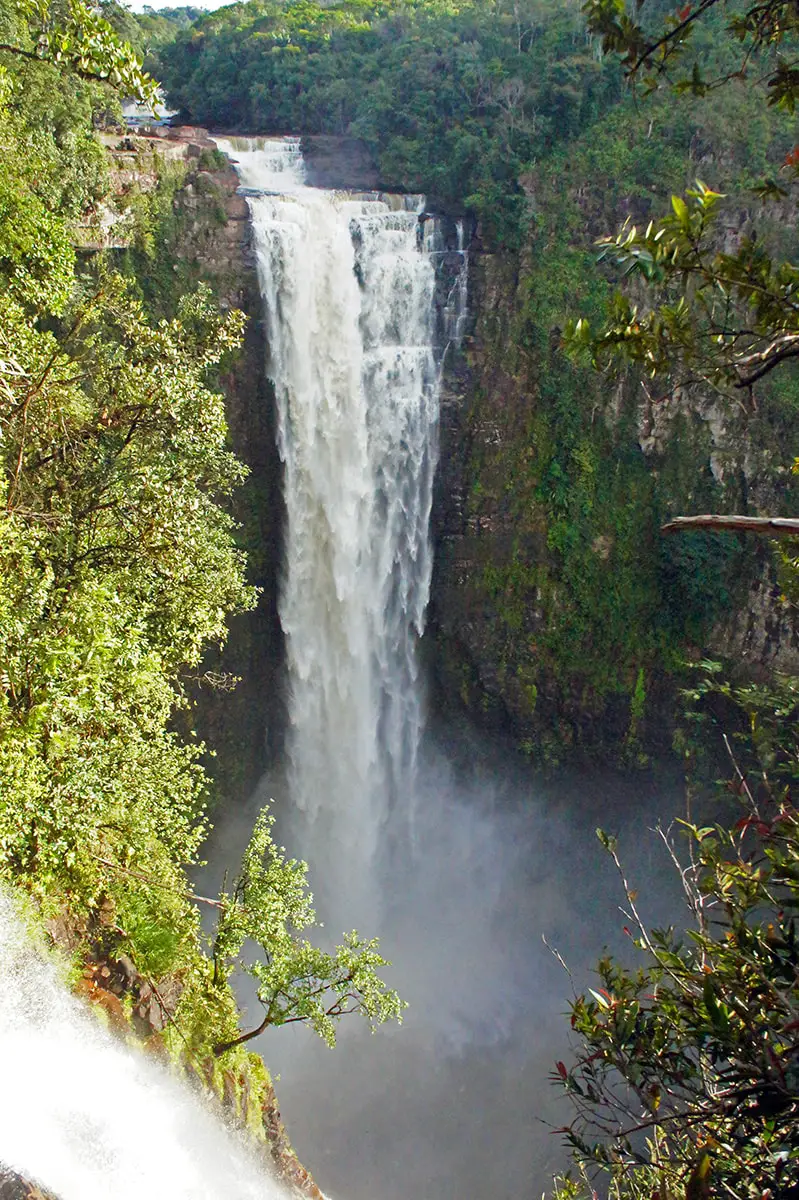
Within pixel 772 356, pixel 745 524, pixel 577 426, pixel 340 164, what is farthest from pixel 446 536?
pixel 745 524

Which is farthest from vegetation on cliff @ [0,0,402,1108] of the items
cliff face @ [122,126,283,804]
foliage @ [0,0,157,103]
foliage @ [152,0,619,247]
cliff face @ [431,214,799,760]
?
foliage @ [152,0,619,247]

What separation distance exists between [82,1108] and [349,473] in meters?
11.4

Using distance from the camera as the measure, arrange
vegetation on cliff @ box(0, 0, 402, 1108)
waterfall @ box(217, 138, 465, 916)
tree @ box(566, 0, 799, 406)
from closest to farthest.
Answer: tree @ box(566, 0, 799, 406)
vegetation on cliff @ box(0, 0, 402, 1108)
waterfall @ box(217, 138, 465, 916)

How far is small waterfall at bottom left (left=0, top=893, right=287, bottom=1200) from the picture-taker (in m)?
5.68

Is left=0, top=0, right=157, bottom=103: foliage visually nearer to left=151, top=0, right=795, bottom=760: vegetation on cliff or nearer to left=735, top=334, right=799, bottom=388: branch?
left=735, top=334, right=799, bottom=388: branch

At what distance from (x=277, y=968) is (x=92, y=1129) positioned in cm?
227

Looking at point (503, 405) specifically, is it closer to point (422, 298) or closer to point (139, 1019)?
point (422, 298)

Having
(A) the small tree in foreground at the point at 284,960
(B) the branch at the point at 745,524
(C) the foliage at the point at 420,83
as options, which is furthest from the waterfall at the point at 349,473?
(B) the branch at the point at 745,524

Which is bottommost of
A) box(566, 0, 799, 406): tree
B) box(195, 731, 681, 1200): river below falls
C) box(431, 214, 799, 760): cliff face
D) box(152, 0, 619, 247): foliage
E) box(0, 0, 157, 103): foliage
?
box(195, 731, 681, 1200): river below falls

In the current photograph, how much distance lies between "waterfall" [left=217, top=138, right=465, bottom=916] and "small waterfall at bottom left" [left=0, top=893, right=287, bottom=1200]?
920cm

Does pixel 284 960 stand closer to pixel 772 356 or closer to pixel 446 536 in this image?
pixel 772 356

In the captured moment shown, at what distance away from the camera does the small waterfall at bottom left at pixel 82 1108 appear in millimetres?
5676

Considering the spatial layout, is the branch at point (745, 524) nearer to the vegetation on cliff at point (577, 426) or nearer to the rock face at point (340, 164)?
the vegetation on cliff at point (577, 426)

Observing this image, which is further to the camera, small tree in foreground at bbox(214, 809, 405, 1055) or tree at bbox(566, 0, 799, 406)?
small tree in foreground at bbox(214, 809, 405, 1055)
